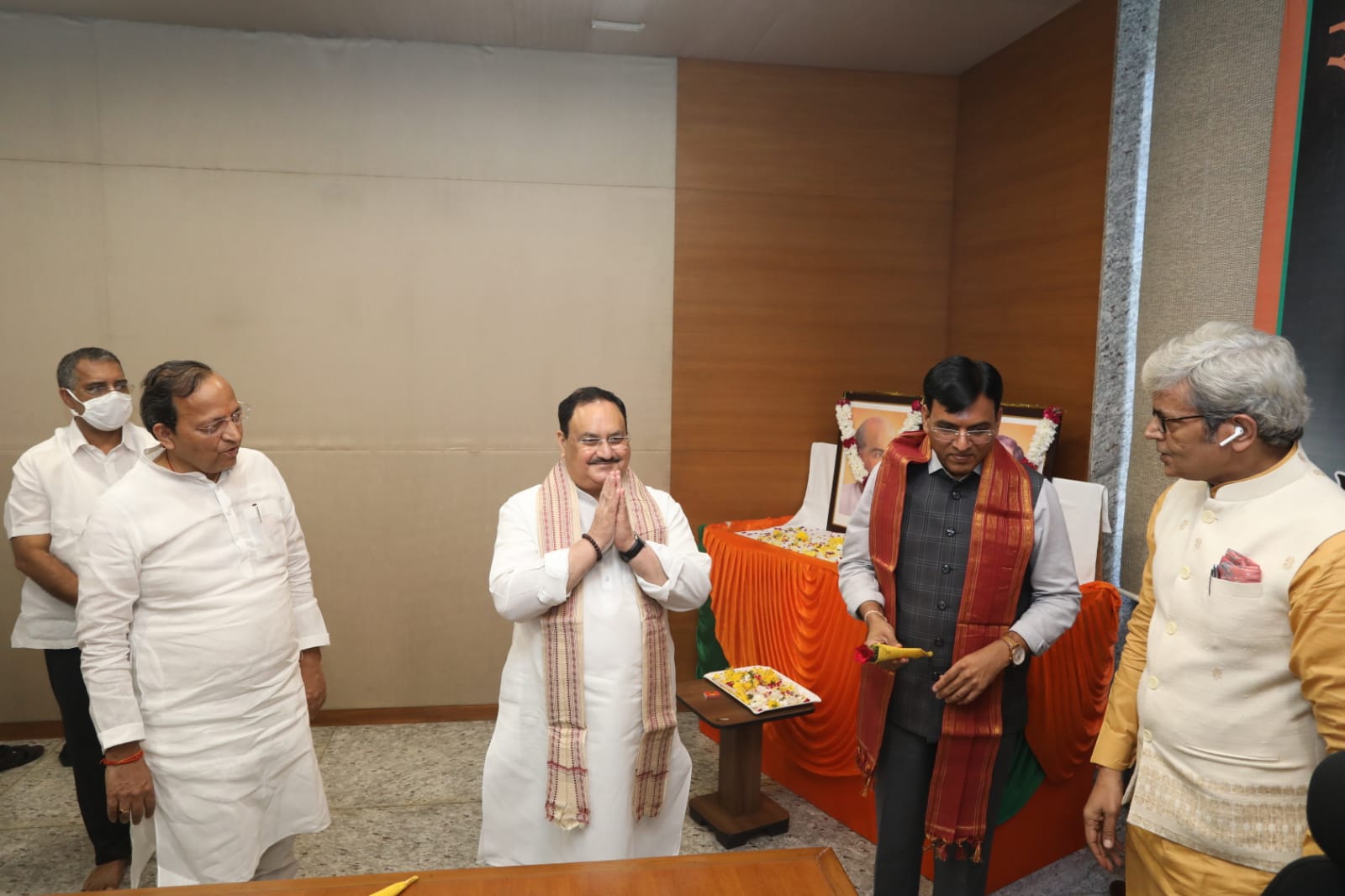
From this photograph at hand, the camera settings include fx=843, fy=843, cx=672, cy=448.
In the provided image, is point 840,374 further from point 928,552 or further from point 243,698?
point 243,698

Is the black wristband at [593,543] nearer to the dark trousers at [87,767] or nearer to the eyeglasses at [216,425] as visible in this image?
the eyeglasses at [216,425]

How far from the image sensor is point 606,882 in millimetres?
1574

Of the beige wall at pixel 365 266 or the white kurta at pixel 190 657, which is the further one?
the beige wall at pixel 365 266

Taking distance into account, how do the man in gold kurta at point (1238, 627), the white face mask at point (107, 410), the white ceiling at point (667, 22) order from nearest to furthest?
1. the man in gold kurta at point (1238, 627)
2. the white face mask at point (107, 410)
3. the white ceiling at point (667, 22)

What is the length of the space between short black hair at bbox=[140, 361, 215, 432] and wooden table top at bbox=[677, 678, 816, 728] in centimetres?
208

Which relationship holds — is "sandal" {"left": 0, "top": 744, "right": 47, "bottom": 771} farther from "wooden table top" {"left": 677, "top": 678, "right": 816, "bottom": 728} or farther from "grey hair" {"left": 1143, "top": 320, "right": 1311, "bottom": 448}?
"grey hair" {"left": 1143, "top": 320, "right": 1311, "bottom": 448}

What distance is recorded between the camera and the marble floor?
3.11 m

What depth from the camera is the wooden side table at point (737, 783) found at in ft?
10.9

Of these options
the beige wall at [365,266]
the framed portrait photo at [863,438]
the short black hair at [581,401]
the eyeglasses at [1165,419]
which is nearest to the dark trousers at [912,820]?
the eyeglasses at [1165,419]

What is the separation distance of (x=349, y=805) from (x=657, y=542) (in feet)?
7.23

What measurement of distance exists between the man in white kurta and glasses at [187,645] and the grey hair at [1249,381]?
7.48 feet

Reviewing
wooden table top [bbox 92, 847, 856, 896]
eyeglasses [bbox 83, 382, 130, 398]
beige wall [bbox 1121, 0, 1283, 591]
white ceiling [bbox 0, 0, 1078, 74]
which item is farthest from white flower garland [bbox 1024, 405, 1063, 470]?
eyeglasses [bbox 83, 382, 130, 398]

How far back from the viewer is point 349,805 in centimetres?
361

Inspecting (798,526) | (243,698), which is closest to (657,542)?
(243,698)
